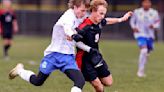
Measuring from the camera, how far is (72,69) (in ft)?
32.3

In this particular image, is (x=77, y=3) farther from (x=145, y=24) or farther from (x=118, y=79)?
(x=145, y=24)

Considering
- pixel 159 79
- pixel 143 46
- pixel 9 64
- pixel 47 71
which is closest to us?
pixel 47 71

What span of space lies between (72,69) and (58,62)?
275mm

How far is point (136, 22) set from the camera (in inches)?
672

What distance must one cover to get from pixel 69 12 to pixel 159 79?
6153 mm

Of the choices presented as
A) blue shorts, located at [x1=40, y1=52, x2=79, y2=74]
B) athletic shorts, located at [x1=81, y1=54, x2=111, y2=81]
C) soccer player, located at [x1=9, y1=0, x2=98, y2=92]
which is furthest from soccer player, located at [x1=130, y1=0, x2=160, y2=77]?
blue shorts, located at [x1=40, y1=52, x2=79, y2=74]

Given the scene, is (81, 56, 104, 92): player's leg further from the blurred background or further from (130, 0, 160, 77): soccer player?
the blurred background

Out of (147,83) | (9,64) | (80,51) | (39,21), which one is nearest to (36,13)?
(39,21)

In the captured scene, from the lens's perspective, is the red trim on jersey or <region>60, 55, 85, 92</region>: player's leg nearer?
<region>60, 55, 85, 92</region>: player's leg

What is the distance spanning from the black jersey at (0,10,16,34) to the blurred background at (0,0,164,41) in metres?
16.3

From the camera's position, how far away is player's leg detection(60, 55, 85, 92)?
9674mm

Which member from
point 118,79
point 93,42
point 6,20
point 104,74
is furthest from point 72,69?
point 6,20

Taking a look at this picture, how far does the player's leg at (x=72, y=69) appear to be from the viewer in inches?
381

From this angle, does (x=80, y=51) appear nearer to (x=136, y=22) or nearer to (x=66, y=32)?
(x=66, y=32)
